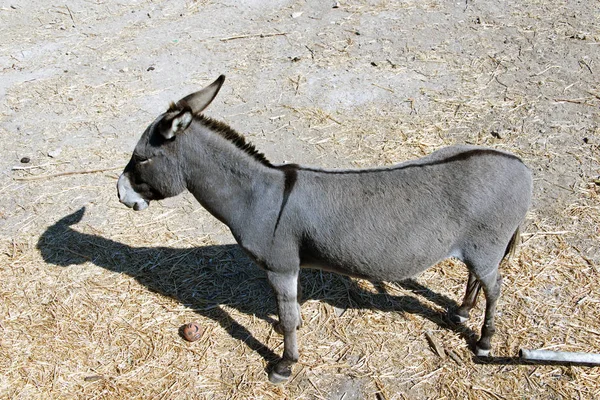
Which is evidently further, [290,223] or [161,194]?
[161,194]

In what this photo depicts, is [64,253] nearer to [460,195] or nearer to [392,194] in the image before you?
[392,194]

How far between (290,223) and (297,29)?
19.2ft

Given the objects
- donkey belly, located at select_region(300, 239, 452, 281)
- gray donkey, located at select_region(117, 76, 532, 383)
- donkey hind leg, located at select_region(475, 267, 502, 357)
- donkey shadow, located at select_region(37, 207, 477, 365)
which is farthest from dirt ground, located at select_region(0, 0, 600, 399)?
donkey belly, located at select_region(300, 239, 452, 281)

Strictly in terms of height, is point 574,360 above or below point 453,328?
above

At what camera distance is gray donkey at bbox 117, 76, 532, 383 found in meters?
3.58

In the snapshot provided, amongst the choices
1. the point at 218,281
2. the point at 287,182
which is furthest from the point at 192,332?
the point at 287,182

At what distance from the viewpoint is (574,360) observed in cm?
369

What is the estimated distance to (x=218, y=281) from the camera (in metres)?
5.04

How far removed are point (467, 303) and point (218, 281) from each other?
2.24m

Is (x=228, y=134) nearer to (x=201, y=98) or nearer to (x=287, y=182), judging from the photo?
(x=201, y=98)

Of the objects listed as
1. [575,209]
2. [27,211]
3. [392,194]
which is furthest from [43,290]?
[575,209]

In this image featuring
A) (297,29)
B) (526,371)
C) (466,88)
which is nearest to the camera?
(526,371)

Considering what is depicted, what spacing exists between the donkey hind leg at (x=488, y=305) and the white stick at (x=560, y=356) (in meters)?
0.45

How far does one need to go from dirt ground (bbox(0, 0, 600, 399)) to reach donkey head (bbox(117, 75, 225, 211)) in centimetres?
129
